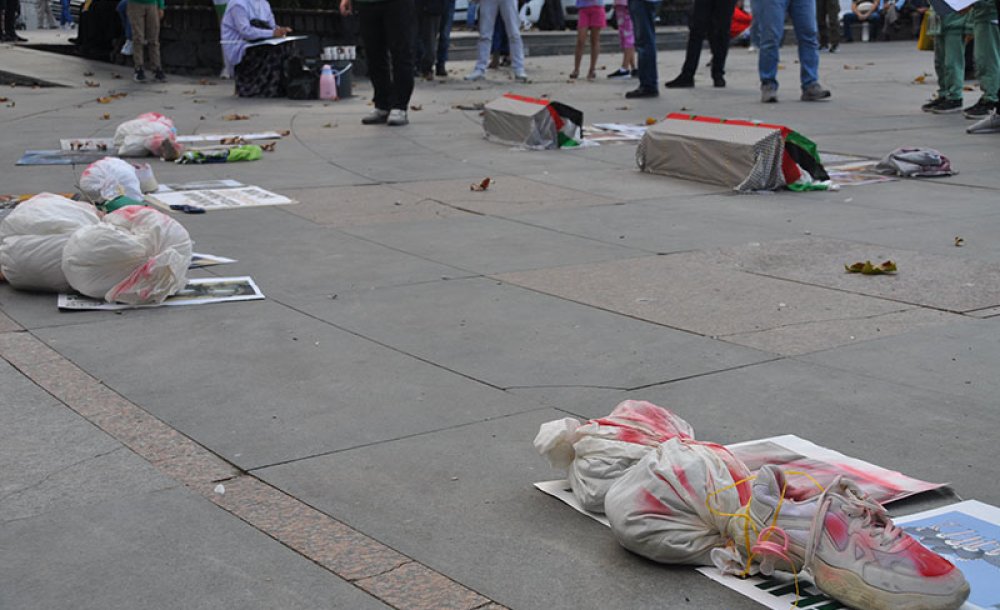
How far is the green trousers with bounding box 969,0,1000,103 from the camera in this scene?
11.9 meters

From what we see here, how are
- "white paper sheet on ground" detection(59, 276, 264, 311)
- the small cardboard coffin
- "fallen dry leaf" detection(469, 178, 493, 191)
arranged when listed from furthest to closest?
the small cardboard coffin < "fallen dry leaf" detection(469, 178, 493, 191) < "white paper sheet on ground" detection(59, 276, 264, 311)

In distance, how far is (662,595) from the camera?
3.07 meters

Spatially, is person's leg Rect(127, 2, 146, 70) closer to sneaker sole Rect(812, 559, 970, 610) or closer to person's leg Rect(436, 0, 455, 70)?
person's leg Rect(436, 0, 455, 70)

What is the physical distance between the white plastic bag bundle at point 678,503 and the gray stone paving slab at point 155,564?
0.71 m

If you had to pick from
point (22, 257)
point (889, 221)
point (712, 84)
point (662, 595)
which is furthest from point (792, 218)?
point (712, 84)

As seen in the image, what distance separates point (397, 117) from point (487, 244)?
5.92 metres

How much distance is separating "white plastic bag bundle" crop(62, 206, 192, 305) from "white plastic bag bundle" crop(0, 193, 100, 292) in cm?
12

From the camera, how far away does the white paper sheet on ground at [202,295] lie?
19.2 feet

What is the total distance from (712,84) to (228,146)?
313 inches

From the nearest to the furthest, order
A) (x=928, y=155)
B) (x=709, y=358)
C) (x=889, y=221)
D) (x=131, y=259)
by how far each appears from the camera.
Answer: (x=709, y=358), (x=131, y=259), (x=889, y=221), (x=928, y=155)

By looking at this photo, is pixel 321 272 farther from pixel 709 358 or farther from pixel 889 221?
pixel 889 221

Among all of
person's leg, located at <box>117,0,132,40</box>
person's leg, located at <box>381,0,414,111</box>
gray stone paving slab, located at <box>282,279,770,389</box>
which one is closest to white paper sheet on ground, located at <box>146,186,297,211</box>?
gray stone paving slab, located at <box>282,279,770,389</box>

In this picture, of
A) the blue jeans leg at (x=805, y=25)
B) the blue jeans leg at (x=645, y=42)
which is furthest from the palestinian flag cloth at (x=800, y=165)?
the blue jeans leg at (x=645, y=42)

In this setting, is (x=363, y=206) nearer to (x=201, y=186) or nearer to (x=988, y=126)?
(x=201, y=186)
